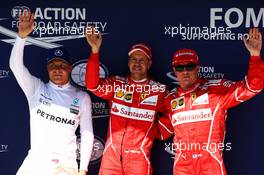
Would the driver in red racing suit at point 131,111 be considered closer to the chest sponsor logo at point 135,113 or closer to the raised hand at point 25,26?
the chest sponsor logo at point 135,113

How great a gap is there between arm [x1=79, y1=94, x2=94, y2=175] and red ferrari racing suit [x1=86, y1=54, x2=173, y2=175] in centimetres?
14

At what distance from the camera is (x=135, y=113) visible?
4230 mm

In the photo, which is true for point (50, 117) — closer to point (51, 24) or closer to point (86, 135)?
point (86, 135)

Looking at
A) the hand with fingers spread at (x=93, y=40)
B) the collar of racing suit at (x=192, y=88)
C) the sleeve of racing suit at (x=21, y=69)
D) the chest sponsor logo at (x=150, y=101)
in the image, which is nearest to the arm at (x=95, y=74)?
the hand with fingers spread at (x=93, y=40)

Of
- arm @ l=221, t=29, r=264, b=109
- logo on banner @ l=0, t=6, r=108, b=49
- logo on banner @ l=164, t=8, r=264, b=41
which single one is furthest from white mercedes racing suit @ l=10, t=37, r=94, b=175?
arm @ l=221, t=29, r=264, b=109

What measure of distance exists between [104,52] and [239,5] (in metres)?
1.33

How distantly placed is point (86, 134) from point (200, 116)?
98 cm

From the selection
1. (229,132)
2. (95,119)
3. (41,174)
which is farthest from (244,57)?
(41,174)

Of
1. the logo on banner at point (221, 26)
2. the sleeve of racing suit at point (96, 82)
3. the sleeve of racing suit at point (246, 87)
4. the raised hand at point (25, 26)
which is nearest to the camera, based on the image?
the sleeve of racing suit at point (246, 87)

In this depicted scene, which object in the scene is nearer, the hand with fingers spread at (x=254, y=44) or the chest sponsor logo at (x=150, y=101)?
the hand with fingers spread at (x=254, y=44)

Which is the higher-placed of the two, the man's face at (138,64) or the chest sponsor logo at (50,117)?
the man's face at (138,64)

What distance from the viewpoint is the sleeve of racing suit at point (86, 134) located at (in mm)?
4100

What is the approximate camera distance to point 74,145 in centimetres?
414

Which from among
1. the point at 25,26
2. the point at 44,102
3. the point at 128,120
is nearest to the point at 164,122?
the point at 128,120
